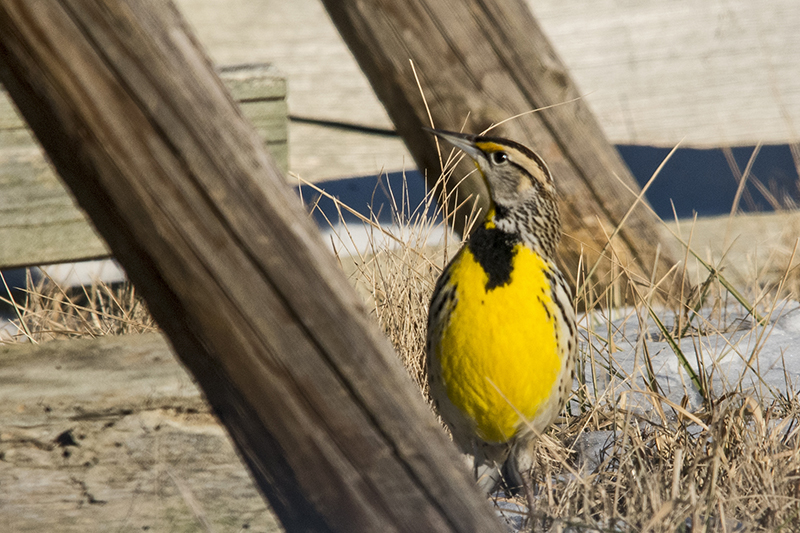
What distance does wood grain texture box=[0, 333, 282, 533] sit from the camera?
73.5 inches

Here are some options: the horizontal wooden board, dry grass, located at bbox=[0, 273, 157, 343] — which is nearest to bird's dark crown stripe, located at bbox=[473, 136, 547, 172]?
dry grass, located at bbox=[0, 273, 157, 343]

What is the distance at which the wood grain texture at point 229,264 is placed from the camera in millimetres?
1238

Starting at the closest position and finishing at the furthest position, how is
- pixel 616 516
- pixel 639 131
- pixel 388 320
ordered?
1. pixel 616 516
2. pixel 388 320
3. pixel 639 131

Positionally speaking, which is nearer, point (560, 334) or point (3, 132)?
point (560, 334)

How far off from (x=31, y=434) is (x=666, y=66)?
431 centimetres

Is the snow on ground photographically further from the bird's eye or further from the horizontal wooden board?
the horizontal wooden board

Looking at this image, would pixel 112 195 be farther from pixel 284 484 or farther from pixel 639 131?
pixel 639 131

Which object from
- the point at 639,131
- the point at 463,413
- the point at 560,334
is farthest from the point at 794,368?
the point at 639,131

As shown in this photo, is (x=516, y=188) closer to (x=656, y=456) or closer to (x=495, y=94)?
(x=656, y=456)

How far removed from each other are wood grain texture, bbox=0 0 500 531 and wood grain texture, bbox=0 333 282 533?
0.53m

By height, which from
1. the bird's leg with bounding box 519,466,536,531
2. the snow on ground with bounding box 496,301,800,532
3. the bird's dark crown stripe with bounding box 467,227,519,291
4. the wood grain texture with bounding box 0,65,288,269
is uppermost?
the wood grain texture with bounding box 0,65,288,269

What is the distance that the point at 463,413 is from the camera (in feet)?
7.27

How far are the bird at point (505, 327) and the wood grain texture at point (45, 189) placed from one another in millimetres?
1161

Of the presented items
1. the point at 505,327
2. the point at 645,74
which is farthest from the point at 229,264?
the point at 645,74
